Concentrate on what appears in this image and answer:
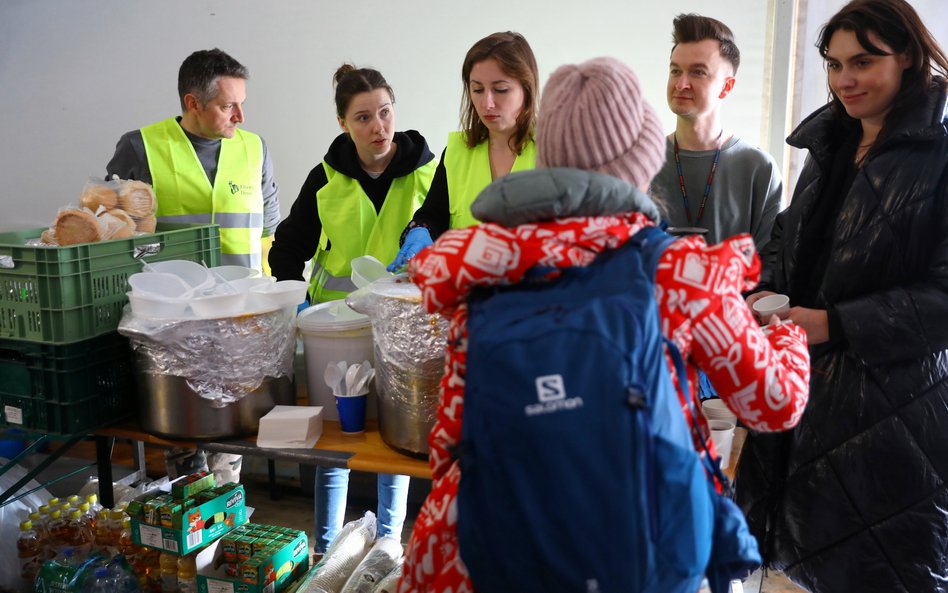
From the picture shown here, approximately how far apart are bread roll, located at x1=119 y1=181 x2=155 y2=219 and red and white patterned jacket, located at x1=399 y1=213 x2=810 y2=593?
46.8 inches

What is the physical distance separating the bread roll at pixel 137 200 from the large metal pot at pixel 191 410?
48 centimetres

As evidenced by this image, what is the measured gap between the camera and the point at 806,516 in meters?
1.62

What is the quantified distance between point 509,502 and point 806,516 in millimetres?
987

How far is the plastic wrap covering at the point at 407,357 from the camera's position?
153 cm

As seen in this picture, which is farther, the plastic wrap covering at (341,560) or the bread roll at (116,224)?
the plastic wrap covering at (341,560)

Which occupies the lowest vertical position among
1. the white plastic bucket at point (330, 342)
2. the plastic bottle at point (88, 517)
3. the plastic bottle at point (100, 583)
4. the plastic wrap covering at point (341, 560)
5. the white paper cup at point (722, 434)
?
the plastic bottle at point (100, 583)

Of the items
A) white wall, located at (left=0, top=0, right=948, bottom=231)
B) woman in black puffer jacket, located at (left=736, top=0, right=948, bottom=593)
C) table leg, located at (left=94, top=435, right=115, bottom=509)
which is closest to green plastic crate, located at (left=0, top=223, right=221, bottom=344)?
table leg, located at (left=94, top=435, right=115, bottom=509)

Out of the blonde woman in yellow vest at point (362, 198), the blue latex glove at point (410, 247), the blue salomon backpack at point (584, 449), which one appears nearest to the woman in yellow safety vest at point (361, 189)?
the blonde woman in yellow vest at point (362, 198)

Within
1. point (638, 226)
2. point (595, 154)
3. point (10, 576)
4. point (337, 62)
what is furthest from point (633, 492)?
point (337, 62)

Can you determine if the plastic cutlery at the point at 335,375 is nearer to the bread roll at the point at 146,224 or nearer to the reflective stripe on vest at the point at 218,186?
the bread roll at the point at 146,224

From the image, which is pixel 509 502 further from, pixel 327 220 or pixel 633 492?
pixel 327 220

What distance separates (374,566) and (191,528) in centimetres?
46

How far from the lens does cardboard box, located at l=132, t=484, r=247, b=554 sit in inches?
74.5

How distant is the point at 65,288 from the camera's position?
169 cm
